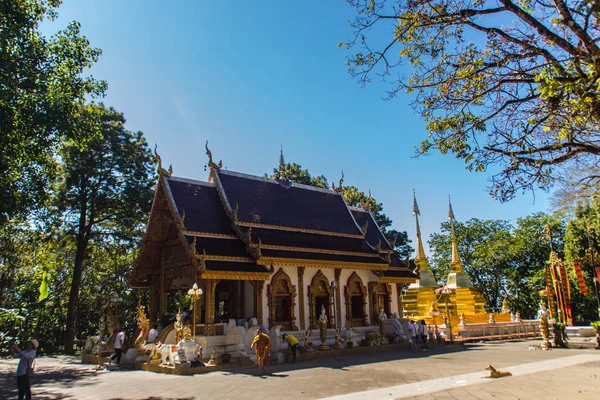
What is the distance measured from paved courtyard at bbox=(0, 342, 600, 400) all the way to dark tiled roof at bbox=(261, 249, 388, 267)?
13.9 ft

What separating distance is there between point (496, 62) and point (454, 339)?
61.0 feet

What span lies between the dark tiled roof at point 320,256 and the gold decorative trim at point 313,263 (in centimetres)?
15

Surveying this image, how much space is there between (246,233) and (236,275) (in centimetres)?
206

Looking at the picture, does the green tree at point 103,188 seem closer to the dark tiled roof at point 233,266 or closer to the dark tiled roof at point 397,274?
the dark tiled roof at point 233,266

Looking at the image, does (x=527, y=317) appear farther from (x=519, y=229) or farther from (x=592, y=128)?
(x=592, y=128)

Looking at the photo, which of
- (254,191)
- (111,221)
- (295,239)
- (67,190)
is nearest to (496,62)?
(295,239)

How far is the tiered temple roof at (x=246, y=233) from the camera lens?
1527 cm

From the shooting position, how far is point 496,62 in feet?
20.3

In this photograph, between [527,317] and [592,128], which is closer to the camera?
[592,128]

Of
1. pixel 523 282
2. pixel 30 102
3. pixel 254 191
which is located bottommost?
pixel 523 282

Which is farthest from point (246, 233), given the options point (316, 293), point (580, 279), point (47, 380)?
point (580, 279)

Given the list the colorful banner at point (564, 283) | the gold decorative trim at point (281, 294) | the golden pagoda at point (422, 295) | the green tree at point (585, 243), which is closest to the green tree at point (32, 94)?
the gold decorative trim at point (281, 294)

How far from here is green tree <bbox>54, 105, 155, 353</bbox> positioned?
22312mm

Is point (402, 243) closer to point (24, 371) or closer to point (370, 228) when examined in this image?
point (370, 228)
